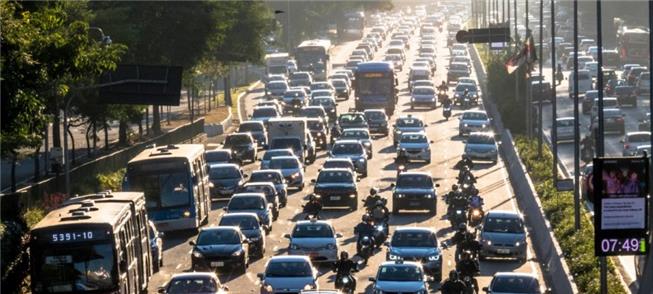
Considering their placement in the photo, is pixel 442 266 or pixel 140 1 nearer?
pixel 442 266

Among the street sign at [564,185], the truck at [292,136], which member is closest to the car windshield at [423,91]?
the truck at [292,136]

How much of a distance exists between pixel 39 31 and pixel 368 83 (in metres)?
58.2

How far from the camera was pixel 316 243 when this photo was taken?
1961 inches

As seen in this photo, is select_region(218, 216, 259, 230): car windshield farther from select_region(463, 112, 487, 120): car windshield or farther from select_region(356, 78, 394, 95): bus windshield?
select_region(356, 78, 394, 95): bus windshield

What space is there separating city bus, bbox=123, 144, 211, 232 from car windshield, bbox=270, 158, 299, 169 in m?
12.5

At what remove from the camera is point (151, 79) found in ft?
223

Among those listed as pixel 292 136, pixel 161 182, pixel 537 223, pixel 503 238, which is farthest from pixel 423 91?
pixel 503 238

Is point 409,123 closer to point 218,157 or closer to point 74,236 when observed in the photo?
point 218,157

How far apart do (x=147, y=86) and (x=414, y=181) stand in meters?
11.8

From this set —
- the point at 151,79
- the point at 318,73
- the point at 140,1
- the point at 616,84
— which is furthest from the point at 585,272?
the point at 318,73

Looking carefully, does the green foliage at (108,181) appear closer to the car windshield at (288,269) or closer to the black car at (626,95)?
the car windshield at (288,269)

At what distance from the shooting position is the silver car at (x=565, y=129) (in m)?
86.4

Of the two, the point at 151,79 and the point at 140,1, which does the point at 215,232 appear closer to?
the point at 151,79

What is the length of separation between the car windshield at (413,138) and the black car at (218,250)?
30.5 m
